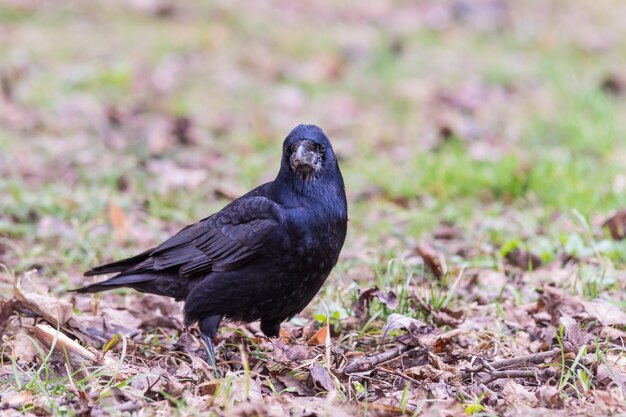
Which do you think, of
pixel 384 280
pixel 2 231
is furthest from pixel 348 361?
pixel 2 231

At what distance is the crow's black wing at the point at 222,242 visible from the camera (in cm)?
382

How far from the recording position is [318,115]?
8336 mm

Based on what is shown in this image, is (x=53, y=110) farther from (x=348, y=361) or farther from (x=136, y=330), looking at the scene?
(x=348, y=361)

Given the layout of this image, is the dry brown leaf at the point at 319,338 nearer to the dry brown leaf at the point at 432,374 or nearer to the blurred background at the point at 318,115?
the dry brown leaf at the point at 432,374

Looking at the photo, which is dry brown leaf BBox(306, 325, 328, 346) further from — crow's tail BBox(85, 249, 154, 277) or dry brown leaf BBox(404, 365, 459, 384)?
crow's tail BBox(85, 249, 154, 277)

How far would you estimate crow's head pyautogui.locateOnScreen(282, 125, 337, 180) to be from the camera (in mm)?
3828

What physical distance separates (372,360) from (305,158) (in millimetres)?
858

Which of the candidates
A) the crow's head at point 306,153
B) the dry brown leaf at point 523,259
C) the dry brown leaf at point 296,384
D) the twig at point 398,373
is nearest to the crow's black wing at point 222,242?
the crow's head at point 306,153

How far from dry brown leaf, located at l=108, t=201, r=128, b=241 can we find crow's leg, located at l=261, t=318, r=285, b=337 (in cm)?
170

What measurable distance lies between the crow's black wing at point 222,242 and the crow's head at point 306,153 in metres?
0.19

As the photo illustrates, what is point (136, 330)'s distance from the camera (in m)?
4.20

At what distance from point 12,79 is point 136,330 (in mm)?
4902

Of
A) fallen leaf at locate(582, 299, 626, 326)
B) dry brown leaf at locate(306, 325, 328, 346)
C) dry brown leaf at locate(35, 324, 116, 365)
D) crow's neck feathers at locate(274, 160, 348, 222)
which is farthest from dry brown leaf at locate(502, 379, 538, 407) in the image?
dry brown leaf at locate(35, 324, 116, 365)

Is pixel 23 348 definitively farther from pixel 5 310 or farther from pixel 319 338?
pixel 319 338
